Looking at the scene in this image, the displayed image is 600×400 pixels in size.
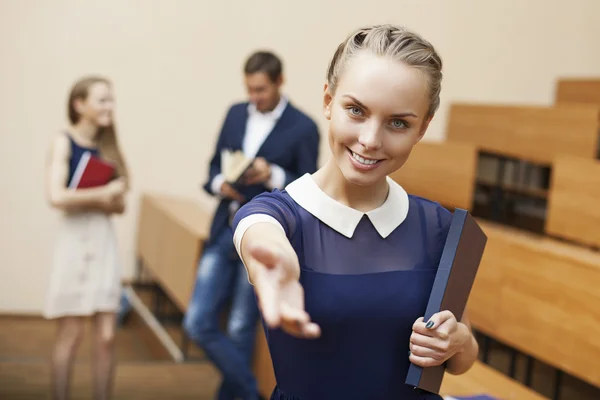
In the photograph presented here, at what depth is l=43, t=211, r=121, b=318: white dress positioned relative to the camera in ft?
10.8

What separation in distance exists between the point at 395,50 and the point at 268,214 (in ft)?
0.95

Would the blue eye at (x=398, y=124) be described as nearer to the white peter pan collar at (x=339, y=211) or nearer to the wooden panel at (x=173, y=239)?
the white peter pan collar at (x=339, y=211)

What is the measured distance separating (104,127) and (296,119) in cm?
86

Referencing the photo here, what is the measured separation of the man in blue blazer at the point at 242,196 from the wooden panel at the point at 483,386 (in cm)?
98

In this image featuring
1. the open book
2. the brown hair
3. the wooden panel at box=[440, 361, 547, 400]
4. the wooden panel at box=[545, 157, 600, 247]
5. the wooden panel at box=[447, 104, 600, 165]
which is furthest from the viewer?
the wooden panel at box=[447, 104, 600, 165]

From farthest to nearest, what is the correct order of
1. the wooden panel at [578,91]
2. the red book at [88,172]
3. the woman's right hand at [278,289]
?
the wooden panel at [578,91], the red book at [88,172], the woman's right hand at [278,289]

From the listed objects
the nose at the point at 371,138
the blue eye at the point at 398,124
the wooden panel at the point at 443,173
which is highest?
the blue eye at the point at 398,124

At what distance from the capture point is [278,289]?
2.95 feet

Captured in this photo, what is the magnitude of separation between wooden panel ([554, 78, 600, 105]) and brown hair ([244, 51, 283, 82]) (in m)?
3.50

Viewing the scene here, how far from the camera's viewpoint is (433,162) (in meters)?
5.47

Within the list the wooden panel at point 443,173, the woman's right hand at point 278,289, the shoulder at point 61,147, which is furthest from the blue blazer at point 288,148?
the woman's right hand at point 278,289

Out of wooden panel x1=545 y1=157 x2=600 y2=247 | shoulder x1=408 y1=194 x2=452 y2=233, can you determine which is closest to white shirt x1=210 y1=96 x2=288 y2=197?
wooden panel x1=545 y1=157 x2=600 y2=247

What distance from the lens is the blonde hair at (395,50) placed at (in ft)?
3.74

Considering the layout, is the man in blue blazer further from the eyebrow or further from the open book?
the eyebrow
